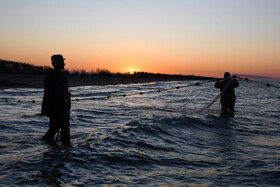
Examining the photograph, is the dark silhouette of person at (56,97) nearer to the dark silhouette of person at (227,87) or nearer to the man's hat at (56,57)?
the man's hat at (56,57)

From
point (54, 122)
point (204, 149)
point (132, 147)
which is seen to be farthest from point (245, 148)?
point (54, 122)

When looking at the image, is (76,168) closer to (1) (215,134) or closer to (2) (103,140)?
(2) (103,140)

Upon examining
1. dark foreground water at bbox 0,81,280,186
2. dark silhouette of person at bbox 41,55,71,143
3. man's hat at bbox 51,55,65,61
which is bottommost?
dark foreground water at bbox 0,81,280,186

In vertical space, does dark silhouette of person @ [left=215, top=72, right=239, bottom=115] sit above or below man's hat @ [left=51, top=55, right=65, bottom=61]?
below

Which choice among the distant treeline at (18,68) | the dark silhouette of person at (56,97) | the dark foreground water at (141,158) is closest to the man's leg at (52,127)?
the dark silhouette of person at (56,97)

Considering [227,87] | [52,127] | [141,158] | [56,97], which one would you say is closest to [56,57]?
[56,97]

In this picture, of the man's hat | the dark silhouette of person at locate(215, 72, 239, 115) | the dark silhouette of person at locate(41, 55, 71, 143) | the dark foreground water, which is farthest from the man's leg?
the dark silhouette of person at locate(215, 72, 239, 115)

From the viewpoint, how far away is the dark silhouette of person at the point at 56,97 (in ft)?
19.9

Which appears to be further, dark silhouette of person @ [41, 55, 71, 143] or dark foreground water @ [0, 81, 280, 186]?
dark silhouette of person @ [41, 55, 71, 143]

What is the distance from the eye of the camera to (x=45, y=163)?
5.28 meters

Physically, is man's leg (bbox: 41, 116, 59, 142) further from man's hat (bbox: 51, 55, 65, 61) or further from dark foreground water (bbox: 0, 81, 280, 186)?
man's hat (bbox: 51, 55, 65, 61)

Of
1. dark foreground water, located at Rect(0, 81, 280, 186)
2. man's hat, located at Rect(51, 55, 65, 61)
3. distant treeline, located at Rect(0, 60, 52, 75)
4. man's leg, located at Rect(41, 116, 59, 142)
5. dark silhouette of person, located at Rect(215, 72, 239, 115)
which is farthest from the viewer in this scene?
distant treeline, located at Rect(0, 60, 52, 75)

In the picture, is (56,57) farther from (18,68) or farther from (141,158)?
(18,68)

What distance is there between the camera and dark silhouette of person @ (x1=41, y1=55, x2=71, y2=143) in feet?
19.9
